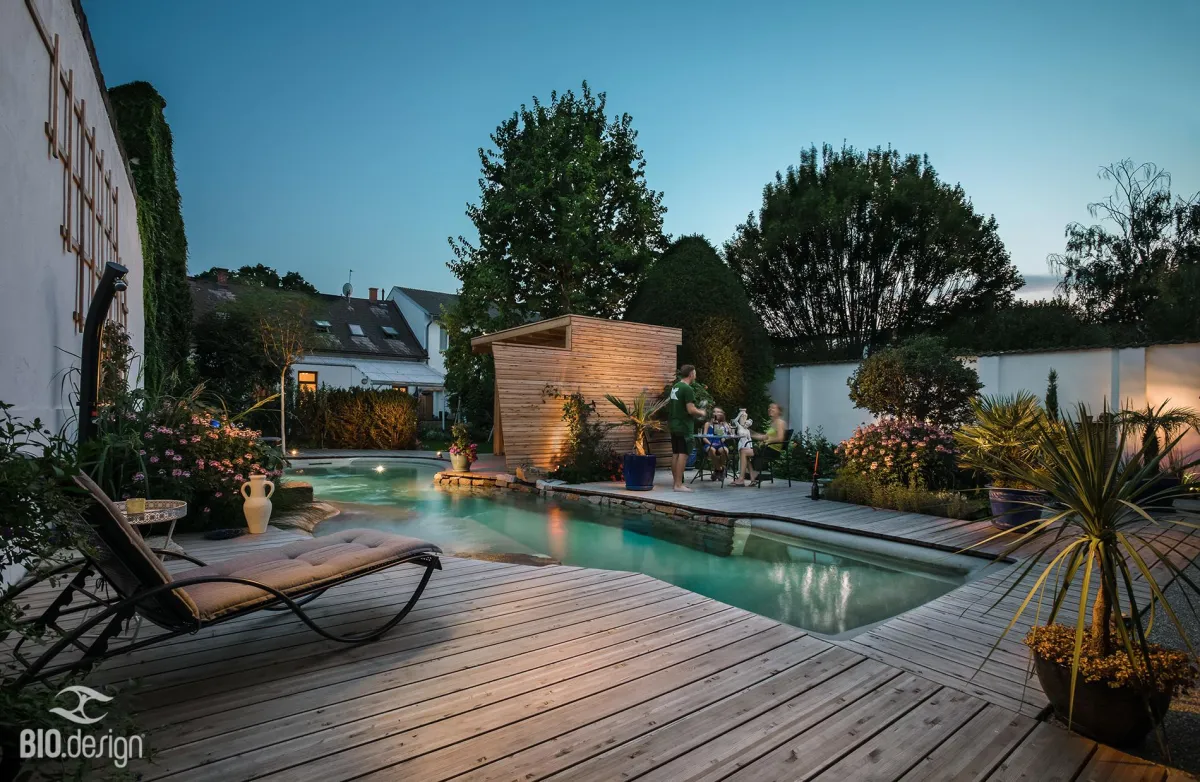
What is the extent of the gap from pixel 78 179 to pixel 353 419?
540 inches

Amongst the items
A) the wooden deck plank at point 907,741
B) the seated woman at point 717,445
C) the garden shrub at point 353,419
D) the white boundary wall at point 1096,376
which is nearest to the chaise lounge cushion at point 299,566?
the wooden deck plank at point 907,741

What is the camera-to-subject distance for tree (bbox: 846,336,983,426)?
27.6ft

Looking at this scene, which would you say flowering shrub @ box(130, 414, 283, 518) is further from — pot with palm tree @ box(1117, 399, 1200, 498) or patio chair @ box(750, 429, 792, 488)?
patio chair @ box(750, 429, 792, 488)

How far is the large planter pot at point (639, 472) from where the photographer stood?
32.2 ft

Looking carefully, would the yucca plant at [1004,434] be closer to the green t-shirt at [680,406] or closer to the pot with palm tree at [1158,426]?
the pot with palm tree at [1158,426]

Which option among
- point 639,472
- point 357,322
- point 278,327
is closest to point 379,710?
point 639,472

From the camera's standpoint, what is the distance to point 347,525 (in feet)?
25.8

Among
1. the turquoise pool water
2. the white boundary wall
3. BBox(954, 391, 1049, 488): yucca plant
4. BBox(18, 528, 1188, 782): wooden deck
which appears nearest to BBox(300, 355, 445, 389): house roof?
the turquoise pool water

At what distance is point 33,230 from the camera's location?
13.7 ft

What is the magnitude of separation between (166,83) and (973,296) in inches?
878

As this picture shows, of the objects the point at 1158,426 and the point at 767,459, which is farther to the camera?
the point at 767,459

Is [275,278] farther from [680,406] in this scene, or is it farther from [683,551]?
[683,551]

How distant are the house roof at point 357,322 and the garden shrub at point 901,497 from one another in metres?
19.7

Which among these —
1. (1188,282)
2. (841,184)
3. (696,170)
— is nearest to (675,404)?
(696,170)
